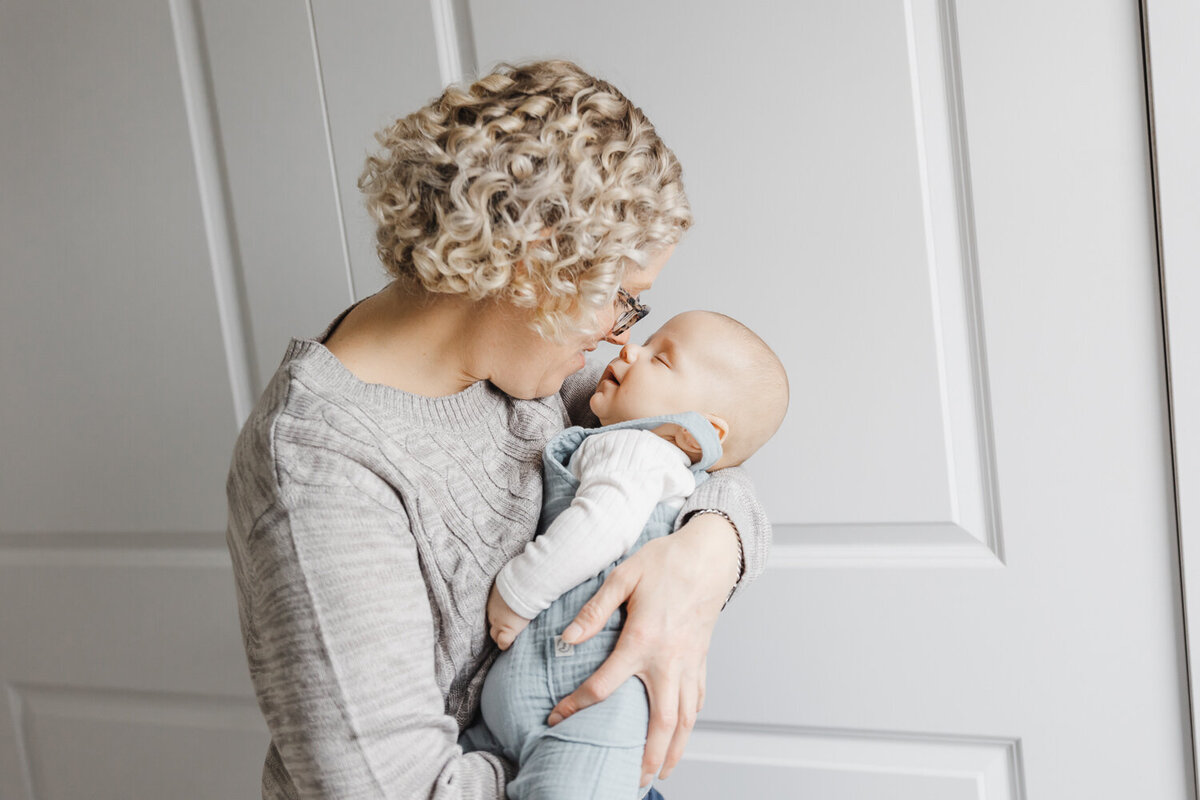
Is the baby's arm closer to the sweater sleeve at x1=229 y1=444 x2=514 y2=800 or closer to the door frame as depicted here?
the sweater sleeve at x1=229 y1=444 x2=514 y2=800

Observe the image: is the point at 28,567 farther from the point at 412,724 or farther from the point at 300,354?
the point at 412,724

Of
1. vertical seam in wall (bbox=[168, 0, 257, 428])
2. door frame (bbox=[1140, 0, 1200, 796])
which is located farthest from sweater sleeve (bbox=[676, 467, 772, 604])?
vertical seam in wall (bbox=[168, 0, 257, 428])

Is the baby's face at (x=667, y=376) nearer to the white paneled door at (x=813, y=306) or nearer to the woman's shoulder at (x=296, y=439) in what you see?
the white paneled door at (x=813, y=306)

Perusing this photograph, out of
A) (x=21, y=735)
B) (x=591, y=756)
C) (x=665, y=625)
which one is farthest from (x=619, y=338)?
(x=21, y=735)

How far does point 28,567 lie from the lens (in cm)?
161

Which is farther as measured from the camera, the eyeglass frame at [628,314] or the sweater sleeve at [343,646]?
the eyeglass frame at [628,314]

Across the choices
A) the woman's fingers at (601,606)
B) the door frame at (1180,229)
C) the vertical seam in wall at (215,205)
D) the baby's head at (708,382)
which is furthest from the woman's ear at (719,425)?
the vertical seam in wall at (215,205)

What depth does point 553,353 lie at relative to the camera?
0.90 meters

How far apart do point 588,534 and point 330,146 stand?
80cm

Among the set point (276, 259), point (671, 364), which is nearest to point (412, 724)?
point (671, 364)

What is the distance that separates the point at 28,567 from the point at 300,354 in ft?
3.74

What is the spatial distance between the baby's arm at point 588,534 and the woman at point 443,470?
0.03 meters

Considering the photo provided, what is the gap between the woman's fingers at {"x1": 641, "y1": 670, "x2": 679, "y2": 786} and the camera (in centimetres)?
80

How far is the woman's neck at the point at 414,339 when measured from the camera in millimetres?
863
